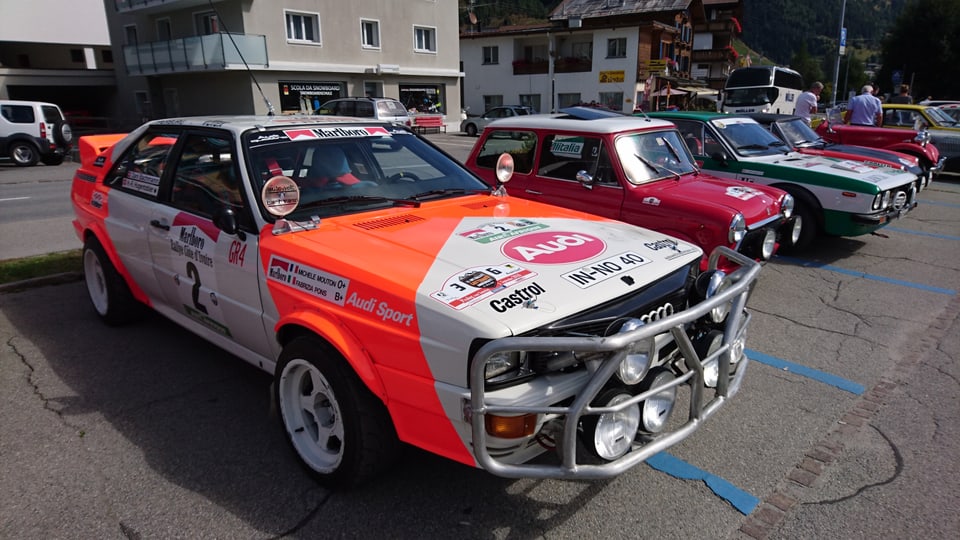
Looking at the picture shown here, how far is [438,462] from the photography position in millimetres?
3209

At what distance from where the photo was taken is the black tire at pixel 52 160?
58.4ft

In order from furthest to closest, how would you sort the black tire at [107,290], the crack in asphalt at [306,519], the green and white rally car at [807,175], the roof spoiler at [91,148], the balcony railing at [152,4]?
the balcony railing at [152,4], the green and white rally car at [807,175], the roof spoiler at [91,148], the black tire at [107,290], the crack in asphalt at [306,519]

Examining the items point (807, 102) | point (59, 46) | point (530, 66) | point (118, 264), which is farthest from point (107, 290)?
point (59, 46)

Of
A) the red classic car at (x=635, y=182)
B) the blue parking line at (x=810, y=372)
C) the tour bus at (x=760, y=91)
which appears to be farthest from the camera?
the tour bus at (x=760, y=91)

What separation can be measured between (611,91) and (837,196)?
116ft

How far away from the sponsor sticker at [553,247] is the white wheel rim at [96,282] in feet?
11.8

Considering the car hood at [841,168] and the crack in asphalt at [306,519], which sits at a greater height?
the car hood at [841,168]

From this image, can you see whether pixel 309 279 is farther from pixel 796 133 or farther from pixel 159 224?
pixel 796 133

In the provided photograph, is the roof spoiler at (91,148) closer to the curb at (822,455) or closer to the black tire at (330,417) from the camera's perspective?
the black tire at (330,417)

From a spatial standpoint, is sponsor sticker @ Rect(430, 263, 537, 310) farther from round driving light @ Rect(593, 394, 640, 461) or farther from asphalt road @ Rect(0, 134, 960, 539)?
asphalt road @ Rect(0, 134, 960, 539)

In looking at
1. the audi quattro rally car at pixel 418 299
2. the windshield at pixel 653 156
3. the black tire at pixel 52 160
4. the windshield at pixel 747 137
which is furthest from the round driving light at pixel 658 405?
the black tire at pixel 52 160

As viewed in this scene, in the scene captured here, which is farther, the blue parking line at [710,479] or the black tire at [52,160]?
the black tire at [52,160]

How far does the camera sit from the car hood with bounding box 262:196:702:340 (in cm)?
244

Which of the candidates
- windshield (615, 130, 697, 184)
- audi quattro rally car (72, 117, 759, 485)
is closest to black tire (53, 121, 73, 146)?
audi quattro rally car (72, 117, 759, 485)
